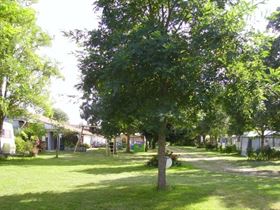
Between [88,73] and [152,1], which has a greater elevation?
[152,1]

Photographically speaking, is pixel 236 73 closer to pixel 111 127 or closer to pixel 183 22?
pixel 183 22

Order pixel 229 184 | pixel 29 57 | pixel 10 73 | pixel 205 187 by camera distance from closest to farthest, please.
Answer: pixel 205 187
pixel 229 184
pixel 10 73
pixel 29 57

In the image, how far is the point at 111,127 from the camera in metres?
16.0

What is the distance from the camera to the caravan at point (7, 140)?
139ft

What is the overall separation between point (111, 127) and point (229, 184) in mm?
5824

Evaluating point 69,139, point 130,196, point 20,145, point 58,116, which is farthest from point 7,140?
point 130,196

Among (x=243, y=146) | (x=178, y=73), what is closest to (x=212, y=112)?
(x=178, y=73)

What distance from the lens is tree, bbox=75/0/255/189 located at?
13.2 meters

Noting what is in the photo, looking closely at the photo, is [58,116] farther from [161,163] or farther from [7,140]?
[161,163]

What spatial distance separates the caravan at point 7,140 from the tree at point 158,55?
28.9 m

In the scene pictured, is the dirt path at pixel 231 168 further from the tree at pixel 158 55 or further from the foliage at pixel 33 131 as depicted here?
the foliage at pixel 33 131

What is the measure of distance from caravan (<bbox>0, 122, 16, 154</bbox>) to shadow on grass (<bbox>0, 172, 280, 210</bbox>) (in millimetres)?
26488

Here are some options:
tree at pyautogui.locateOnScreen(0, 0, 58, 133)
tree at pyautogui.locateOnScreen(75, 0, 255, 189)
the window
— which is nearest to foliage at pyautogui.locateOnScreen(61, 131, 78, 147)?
the window

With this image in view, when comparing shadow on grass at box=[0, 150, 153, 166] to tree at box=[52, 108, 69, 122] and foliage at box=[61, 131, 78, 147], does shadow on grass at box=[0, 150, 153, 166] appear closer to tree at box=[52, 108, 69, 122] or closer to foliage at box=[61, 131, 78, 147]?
tree at box=[52, 108, 69, 122]
